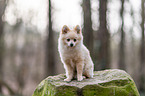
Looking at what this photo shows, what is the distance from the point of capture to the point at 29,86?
2566cm

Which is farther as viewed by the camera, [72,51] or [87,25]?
[87,25]

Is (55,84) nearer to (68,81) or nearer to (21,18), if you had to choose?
(68,81)

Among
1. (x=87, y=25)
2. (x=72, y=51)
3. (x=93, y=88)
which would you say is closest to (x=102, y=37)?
(x=87, y=25)

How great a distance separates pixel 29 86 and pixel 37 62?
5804 mm

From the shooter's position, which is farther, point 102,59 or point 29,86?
point 29,86

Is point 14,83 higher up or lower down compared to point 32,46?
lower down

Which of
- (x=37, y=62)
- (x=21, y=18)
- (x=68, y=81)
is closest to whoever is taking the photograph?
(x=68, y=81)

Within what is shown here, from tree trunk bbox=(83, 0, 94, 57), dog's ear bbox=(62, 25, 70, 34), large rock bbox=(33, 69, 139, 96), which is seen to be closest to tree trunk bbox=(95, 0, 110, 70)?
tree trunk bbox=(83, 0, 94, 57)

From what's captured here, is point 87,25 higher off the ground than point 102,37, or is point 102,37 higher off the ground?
point 87,25

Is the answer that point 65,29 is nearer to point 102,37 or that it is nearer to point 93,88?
point 93,88

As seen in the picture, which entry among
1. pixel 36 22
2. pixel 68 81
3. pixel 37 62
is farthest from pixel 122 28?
pixel 37 62

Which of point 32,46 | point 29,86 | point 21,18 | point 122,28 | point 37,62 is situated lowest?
point 29,86

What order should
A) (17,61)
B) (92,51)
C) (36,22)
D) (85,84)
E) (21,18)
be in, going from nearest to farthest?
(85,84), (92,51), (21,18), (36,22), (17,61)

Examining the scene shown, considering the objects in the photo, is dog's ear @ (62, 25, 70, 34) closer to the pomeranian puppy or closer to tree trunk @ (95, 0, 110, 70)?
the pomeranian puppy
